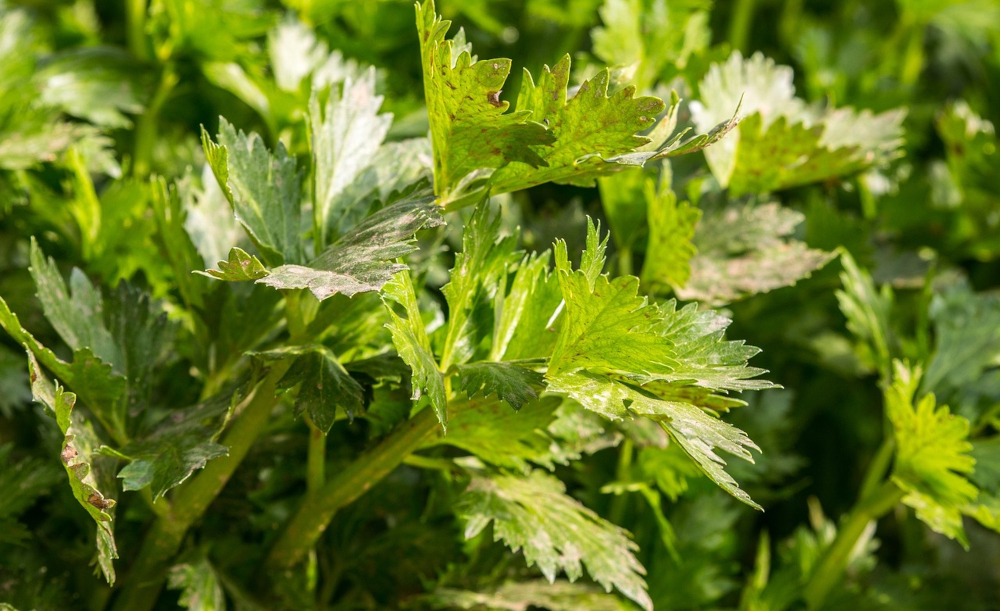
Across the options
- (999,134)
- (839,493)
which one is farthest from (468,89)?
(999,134)

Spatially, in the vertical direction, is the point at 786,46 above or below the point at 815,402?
above

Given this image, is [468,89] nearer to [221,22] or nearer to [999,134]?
[221,22]

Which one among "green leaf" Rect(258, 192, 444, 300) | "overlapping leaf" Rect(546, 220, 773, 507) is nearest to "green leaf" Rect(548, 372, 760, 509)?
"overlapping leaf" Rect(546, 220, 773, 507)

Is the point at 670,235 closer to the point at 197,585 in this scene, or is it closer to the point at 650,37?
the point at 650,37

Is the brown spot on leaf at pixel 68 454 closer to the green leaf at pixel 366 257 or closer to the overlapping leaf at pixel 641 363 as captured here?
the green leaf at pixel 366 257

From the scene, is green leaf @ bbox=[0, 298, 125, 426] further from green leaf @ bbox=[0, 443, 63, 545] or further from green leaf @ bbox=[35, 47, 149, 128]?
green leaf @ bbox=[35, 47, 149, 128]

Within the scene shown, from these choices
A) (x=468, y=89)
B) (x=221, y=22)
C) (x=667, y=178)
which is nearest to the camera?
(x=468, y=89)
